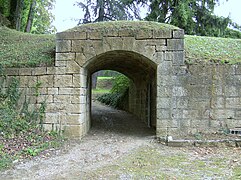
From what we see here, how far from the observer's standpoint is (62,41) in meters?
6.95

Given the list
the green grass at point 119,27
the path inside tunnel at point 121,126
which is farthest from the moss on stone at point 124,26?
the path inside tunnel at point 121,126

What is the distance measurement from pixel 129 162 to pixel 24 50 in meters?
5.41

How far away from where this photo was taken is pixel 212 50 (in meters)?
7.85

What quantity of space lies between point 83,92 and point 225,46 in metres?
4.86

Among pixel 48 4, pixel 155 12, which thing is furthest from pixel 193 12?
pixel 48 4

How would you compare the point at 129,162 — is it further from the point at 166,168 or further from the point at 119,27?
the point at 119,27

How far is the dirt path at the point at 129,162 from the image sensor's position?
441 centimetres

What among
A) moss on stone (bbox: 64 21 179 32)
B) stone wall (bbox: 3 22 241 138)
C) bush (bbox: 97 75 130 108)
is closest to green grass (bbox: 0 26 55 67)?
stone wall (bbox: 3 22 241 138)

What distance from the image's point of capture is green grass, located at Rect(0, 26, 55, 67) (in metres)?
7.19

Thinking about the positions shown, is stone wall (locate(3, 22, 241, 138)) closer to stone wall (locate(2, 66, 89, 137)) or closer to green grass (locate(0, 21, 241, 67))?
stone wall (locate(2, 66, 89, 137))

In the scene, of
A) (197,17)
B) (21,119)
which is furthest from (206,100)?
(197,17)

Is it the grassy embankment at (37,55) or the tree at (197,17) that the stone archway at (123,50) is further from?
the tree at (197,17)

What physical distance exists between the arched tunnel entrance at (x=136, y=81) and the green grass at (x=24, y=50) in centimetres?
137

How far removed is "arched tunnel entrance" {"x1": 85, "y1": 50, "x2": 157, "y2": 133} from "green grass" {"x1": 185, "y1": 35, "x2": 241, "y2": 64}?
1.25m
